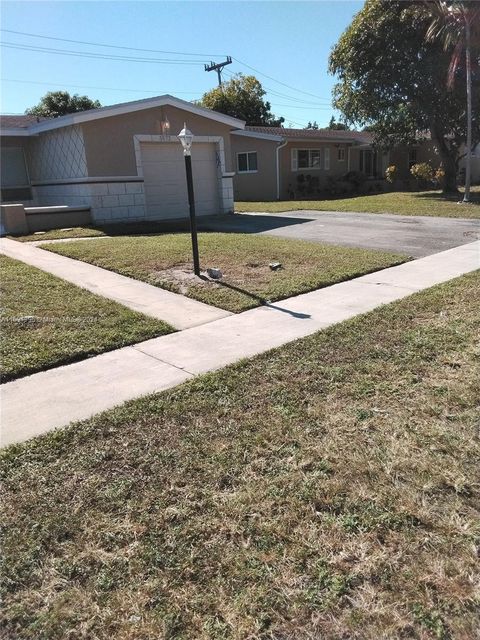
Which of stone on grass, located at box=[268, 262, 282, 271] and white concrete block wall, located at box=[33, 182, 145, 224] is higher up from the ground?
white concrete block wall, located at box=[33, 182, 145, 224]

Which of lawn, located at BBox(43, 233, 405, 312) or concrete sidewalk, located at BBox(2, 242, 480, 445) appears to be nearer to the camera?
→ concrete sidewalk, located at BBox(2, 242, 480, 445)

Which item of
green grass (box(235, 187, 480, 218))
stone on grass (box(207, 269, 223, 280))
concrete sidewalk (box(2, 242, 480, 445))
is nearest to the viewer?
concrete sidewalk (box(2, 242, 480, 445))

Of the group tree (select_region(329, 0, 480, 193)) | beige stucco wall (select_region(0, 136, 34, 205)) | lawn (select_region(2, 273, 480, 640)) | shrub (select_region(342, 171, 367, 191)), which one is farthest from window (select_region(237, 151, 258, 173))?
lawn (select_region(2, 273, 480, 640))

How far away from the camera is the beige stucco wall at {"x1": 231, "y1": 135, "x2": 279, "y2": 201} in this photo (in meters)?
25.3

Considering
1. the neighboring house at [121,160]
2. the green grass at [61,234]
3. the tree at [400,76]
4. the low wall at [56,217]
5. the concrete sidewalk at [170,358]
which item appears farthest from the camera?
the tree at [400,76]

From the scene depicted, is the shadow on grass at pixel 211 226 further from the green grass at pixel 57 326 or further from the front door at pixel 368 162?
the front door at pixel 368 162

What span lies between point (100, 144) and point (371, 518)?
13855 mm

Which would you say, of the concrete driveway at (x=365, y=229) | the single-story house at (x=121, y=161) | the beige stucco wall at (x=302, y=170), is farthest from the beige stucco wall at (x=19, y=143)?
the beige stucco wall at (x=302, y=170)

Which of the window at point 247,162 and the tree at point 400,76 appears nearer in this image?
the tree at point 400,76

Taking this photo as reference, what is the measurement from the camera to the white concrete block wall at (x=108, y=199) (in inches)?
562

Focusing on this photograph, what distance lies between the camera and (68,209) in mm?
13891

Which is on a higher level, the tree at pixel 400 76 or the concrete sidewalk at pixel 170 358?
the tree at pixel 400 76

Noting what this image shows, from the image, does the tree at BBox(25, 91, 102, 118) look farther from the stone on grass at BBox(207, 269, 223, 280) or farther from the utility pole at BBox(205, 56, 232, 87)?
the stone on grass at BBox(207, 269, 223, 280)

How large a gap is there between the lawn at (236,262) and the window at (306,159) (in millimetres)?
16454
